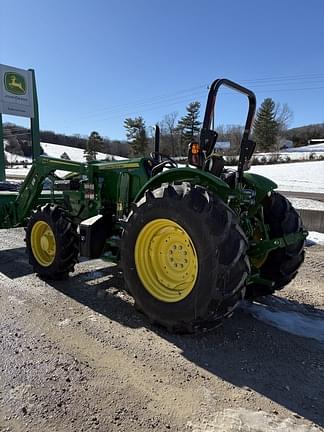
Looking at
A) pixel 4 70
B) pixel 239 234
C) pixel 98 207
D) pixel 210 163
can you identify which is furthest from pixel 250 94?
pixel 4 70

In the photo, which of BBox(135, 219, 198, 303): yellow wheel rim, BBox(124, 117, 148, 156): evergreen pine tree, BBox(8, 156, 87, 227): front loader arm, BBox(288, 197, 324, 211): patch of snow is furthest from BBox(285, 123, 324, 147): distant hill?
BBox(135, 219, 198, 303): yellow wheel rim

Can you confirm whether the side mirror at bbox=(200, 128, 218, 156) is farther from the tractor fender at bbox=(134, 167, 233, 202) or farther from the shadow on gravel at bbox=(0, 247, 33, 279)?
the shadow on gravel at bbox=(0, 247, 33, 279)

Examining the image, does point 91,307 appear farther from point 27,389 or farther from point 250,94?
point 250,94

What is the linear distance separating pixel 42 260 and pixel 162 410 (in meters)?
3.07

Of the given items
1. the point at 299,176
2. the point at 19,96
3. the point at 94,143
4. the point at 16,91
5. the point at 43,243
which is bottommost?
the point at 299,176

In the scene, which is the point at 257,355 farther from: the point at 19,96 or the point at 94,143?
the point at 94,143

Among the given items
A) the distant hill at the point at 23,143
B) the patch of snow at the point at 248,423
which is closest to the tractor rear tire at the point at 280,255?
the patch of snow at the point at 248,423

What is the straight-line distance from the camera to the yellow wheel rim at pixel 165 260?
134 inches

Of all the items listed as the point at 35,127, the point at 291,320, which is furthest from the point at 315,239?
the point at 35,127

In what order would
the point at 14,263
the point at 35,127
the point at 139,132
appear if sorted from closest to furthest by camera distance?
the point at 14,263, the point at 139,132, the point at 35,127

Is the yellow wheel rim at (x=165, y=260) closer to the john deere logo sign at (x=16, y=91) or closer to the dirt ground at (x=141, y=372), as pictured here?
the dirt ground at (x=141, y=372)

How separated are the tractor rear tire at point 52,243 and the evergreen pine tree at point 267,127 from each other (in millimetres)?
58868

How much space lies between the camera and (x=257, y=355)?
10.2ft

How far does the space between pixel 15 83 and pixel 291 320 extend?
21.7m
